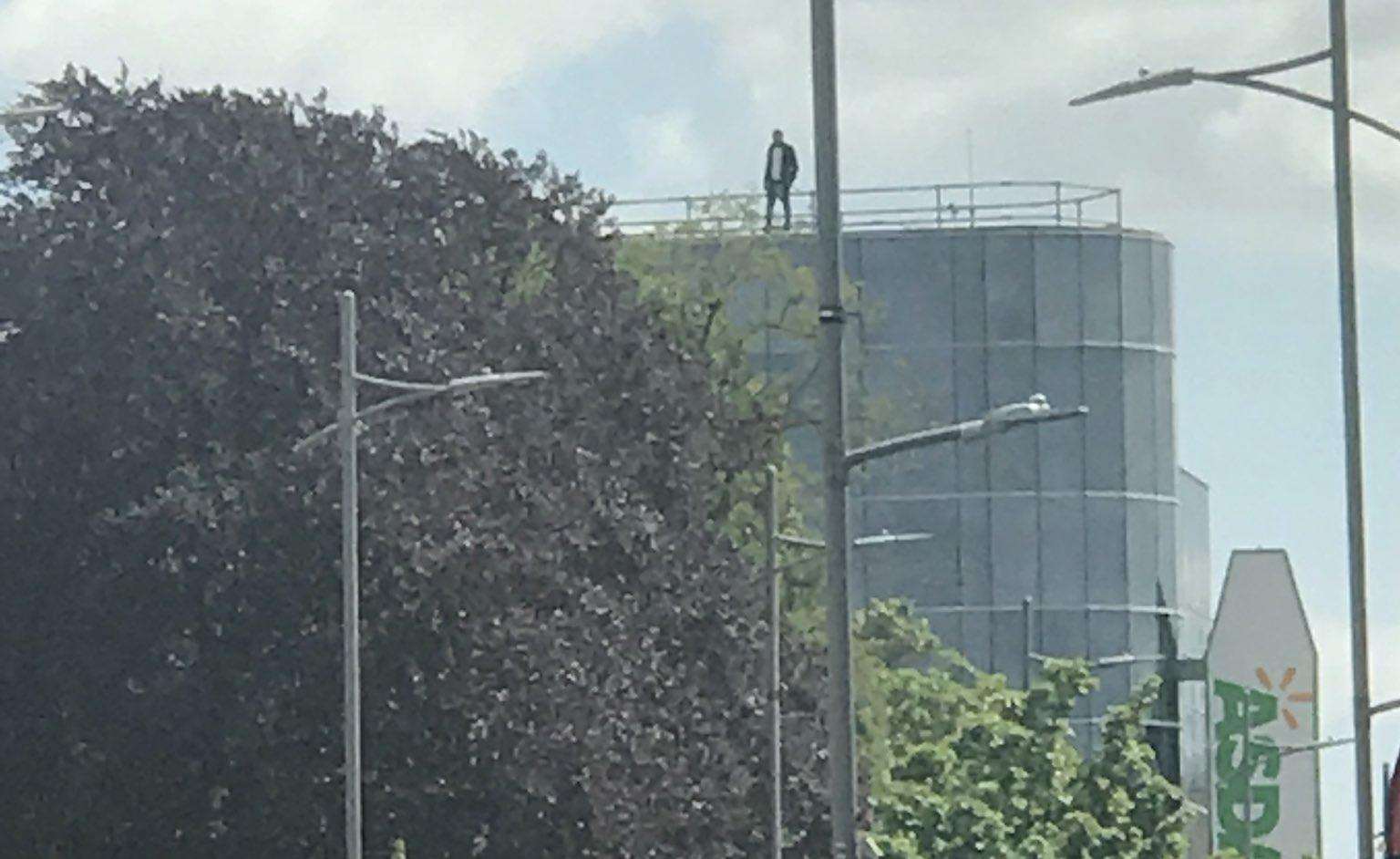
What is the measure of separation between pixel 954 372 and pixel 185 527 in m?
59.4

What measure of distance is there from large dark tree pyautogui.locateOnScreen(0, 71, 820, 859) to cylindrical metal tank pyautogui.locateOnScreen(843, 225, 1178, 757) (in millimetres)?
48398

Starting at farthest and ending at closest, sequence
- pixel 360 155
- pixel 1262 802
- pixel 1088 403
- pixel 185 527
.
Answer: pixel 1262 802, pixel 1088 403, pixel 360 155, pixel 185 527

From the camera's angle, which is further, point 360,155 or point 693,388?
point 693,388

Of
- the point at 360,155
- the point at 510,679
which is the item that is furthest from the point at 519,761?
the point at 360,155

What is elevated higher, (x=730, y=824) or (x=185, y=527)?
(x=185, y=527)

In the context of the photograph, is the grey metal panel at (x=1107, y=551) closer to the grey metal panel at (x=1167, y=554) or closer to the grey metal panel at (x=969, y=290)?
the grey metal panel at (x=1167, y=554)

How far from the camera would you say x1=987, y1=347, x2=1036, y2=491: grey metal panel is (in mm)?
112562

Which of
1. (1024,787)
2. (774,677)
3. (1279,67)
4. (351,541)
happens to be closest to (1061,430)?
(1024,787)

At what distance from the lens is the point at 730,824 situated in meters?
63.2

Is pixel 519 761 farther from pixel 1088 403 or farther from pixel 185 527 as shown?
pixel 1088 403

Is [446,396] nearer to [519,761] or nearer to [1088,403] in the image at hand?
[519,761]

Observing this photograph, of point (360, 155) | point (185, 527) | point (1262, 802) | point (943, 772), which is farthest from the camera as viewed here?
point (1262, 802)

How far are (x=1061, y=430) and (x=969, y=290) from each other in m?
4.47

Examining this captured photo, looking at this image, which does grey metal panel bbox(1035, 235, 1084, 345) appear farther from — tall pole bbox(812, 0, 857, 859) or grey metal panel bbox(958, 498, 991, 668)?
tall pole bbox(812, 0, 857, 859)
